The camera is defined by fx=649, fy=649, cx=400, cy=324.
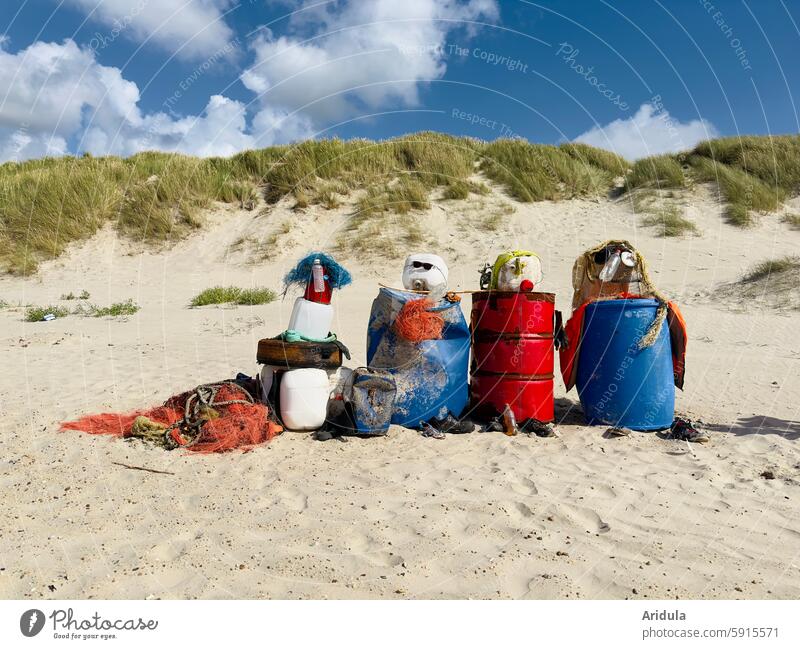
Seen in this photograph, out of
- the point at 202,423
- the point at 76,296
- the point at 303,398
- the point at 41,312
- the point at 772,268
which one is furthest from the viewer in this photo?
the point at 76,296

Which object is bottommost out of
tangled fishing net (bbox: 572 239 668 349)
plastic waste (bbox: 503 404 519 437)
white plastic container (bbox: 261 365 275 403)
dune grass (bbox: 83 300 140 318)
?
plastic waste (bbox: 503 404 519 437)

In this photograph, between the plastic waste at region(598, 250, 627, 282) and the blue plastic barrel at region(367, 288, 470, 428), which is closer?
the blue plastic barrel at region(367, 288, 470, 428)

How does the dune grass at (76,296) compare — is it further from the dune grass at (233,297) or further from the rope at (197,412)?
the rope at (197,412)

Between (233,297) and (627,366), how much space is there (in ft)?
29.8

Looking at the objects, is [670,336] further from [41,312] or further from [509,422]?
[41,312]

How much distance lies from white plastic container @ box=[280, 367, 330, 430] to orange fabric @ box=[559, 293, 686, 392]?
80.2 inches

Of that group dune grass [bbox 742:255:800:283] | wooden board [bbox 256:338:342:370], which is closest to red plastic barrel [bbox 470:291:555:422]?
wooden board [bbox 256:338:342:370]

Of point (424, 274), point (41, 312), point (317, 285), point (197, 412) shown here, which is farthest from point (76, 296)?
point (424, 274)

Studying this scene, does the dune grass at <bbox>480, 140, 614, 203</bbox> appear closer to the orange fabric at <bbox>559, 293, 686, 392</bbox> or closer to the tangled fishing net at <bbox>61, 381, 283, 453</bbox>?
the orange fabric at <bbox>559, 293, 686, 392</bbox>

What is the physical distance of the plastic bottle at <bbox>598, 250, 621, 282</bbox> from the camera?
18.1 ft

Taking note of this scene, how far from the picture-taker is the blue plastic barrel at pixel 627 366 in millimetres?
5117

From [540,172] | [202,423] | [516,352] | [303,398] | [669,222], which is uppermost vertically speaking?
[540,172]

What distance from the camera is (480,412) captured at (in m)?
5.41

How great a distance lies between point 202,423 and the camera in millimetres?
4914
